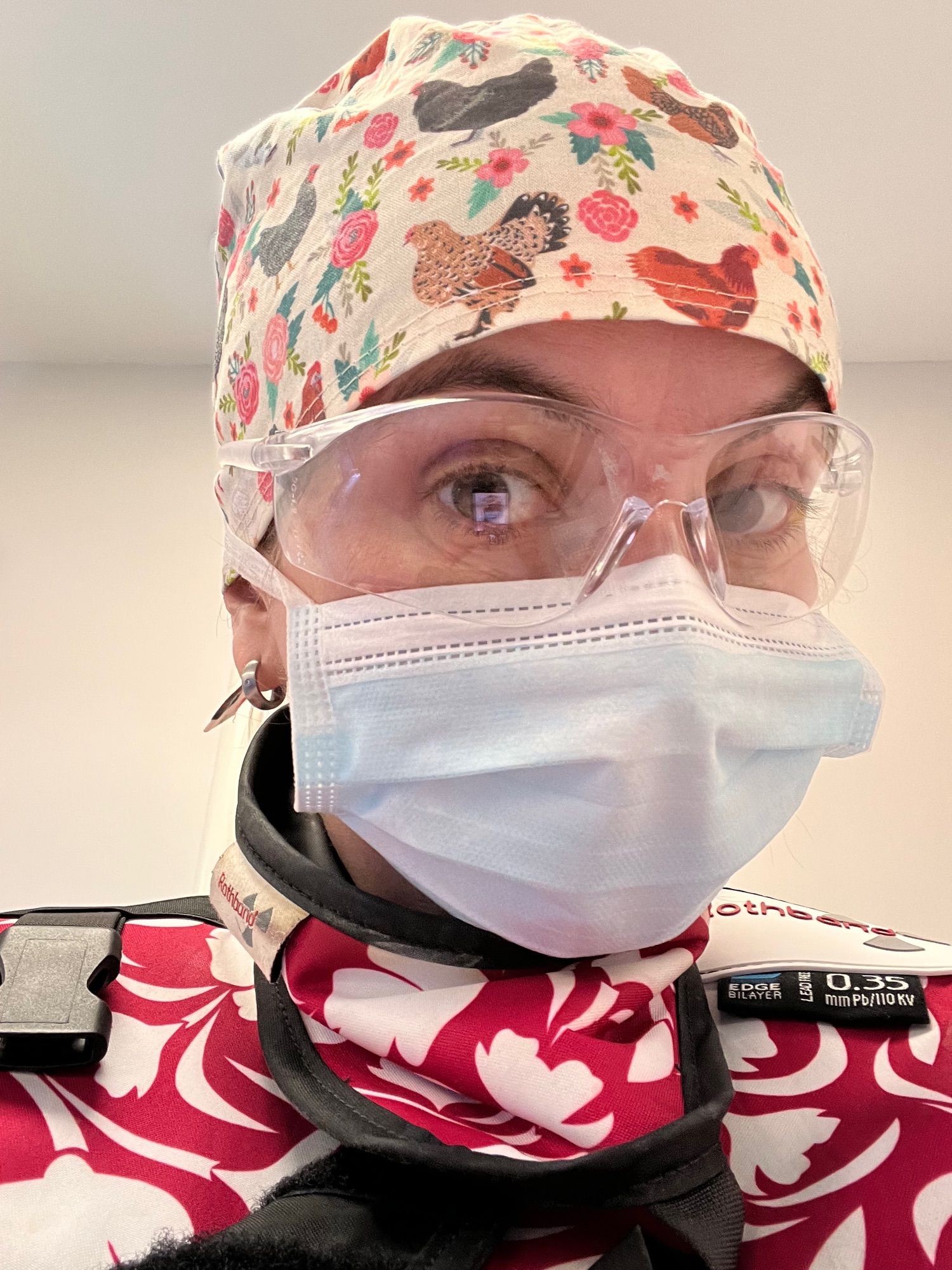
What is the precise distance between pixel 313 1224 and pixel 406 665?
365 millimetres

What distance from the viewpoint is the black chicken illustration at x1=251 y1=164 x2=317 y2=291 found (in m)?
0.79

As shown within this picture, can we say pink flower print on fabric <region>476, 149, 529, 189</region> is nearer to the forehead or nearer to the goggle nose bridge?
the forehead

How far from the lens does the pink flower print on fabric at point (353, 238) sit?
2.38 ft

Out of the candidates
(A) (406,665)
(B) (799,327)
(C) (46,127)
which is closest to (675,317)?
(B) (799,327)

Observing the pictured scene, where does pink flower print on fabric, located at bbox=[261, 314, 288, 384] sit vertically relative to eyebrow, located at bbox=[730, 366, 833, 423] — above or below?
above

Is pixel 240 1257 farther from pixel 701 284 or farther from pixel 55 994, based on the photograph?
pixel 701 284

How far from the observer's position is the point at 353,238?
2.41ft

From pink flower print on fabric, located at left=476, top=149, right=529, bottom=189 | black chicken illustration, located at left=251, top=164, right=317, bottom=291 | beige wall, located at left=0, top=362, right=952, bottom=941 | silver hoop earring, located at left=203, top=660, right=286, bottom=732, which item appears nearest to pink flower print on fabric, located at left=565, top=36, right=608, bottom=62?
pink flower print on fabric, located at left=476, top=149, right=529, bottom=189

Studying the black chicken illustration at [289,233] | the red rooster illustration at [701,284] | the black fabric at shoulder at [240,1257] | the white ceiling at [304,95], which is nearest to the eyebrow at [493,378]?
the red rooster illustration at [701,284]

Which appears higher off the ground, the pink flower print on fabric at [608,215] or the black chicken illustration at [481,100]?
the black chicken illustration at [481,100]

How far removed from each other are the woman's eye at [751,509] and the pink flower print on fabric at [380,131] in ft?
1.33

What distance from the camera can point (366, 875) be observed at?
0.80 meters

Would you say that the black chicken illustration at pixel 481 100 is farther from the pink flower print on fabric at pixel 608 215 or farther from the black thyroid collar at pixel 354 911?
the black thyroid collar at pixel 354 911

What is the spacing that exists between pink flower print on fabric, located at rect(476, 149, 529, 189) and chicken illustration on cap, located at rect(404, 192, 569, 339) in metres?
0.02
